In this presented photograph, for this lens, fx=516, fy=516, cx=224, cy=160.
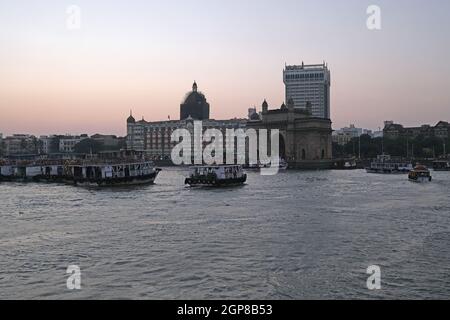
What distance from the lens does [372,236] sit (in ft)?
56.3

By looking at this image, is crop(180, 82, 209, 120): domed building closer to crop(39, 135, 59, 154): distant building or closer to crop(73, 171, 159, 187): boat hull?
crop(39, 135, 59, 154): distant building

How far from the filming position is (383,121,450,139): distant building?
120500mm

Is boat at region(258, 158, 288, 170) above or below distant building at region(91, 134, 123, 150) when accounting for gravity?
below

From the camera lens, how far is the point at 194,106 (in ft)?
413

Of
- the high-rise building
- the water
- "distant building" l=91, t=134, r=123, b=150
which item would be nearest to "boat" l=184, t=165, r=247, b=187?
the water

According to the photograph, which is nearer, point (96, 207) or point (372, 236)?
point (372, 236)

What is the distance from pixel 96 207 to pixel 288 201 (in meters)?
10.5

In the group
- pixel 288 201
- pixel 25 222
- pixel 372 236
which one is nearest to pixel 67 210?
pixel 25 222

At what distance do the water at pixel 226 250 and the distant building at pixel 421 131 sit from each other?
101 metres

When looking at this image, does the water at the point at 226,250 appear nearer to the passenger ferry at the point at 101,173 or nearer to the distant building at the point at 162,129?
the passenger ferry at the point at 101,173

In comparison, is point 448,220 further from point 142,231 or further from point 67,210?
point 67,210

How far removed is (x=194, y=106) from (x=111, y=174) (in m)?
83.8

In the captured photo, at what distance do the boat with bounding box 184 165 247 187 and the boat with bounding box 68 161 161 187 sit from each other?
5.46 meters

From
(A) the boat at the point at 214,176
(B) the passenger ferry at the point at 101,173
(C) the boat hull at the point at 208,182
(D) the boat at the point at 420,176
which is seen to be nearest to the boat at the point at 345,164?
(D) the boat at the point at 420,176
